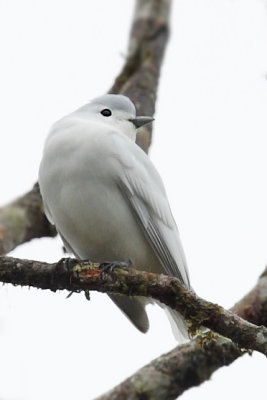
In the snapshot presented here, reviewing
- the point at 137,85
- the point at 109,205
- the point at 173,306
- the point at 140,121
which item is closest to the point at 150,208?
the point at 109,205

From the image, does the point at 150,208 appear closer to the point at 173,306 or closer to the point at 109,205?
the point at 109,205

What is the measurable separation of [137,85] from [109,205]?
275cm

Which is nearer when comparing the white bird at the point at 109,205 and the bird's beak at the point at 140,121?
the white bird at the point at 109,205

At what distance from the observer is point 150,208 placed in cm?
584

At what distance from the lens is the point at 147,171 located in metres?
6.07

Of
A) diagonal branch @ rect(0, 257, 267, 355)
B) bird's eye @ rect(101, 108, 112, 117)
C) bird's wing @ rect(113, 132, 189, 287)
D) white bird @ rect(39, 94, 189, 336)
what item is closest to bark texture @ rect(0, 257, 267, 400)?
diagonal branch @ rect(0, 257, 267, 355)

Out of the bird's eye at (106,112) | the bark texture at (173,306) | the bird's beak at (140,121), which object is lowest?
the bark texture at (173,306)

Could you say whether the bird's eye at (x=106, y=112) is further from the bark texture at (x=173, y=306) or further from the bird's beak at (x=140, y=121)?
the bark texture at (x=173, y=306)

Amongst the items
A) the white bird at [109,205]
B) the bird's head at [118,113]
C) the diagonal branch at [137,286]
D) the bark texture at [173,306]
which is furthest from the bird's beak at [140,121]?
the diagonal branch at [137,286]

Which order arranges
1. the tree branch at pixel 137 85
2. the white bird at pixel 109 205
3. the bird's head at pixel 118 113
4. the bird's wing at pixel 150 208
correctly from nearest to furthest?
the white bird at pixel 109 205 → the bird's wing at pixel 150 208 → the tree branch at pixel 137 85 → the bird's head at pixel 118 113

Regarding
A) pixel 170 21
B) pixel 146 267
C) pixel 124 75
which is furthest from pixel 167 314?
pixel 170 21

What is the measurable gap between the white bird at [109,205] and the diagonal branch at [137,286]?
69cm

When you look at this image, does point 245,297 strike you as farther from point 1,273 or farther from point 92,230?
point 1,273

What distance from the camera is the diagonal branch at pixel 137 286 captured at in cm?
423
